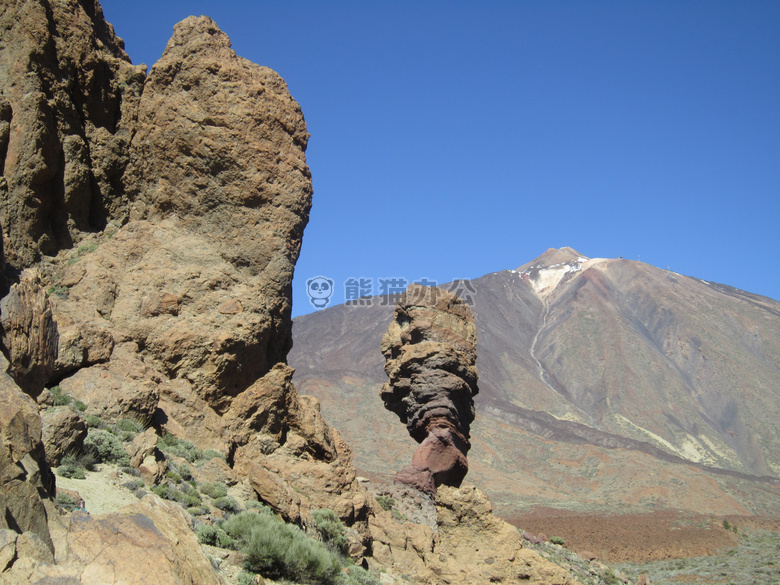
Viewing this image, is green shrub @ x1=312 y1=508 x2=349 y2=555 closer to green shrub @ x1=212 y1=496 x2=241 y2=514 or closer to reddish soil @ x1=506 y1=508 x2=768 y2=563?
green shrub @ x1=212 y1=496 x2=241 y2=514

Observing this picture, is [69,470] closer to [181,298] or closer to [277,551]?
[277,551]

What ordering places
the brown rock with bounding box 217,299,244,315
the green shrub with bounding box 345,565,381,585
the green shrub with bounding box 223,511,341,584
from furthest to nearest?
1. the brown rock with bounding box 217,299,244,315
2. the green shrub with bounding box 345,565,381,585
3. the green shrub with bounding box 223,511,341,584

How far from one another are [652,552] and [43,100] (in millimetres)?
28510

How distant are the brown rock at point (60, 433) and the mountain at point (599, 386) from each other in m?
37.4

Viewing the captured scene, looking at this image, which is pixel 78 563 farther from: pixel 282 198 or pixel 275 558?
pixel 282 198

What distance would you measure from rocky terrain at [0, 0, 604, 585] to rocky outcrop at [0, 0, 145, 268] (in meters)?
0.03

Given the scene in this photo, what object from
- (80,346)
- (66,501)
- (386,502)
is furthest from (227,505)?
(386,502)

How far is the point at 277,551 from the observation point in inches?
264

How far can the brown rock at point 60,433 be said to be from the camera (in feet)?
20.5

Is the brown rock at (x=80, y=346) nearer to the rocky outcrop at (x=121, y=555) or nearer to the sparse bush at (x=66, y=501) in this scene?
the sparse bush at (x=66, y=501)

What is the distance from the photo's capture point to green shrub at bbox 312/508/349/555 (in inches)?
360

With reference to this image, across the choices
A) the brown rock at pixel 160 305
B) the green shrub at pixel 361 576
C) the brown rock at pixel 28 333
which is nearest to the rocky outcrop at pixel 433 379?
the green shrub at pixel 361 576

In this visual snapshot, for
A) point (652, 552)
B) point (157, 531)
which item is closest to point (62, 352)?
point (157, 531)

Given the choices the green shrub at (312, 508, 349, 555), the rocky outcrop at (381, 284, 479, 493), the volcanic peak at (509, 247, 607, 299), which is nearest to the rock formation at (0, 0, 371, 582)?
the green shrub at (312, 508, 349, 555)
